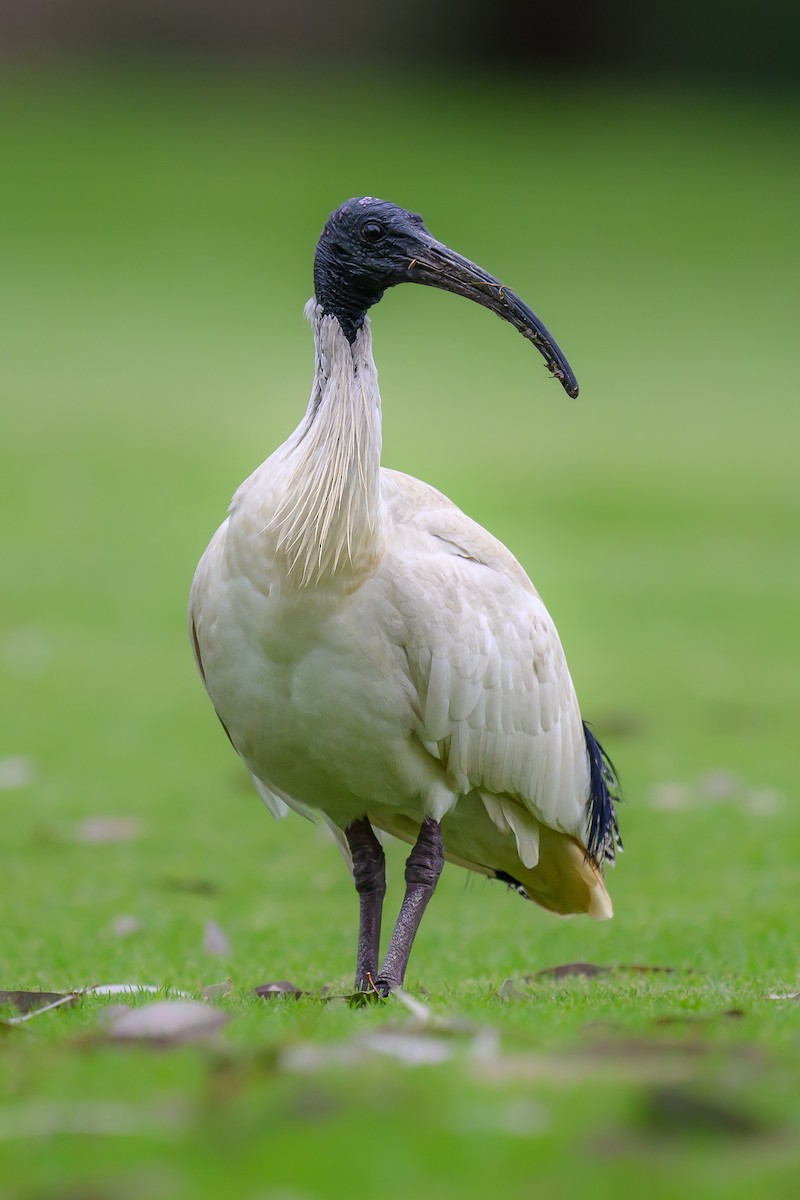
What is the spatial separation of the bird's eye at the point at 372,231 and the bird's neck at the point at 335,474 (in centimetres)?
24

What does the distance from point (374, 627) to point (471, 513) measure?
11018mm

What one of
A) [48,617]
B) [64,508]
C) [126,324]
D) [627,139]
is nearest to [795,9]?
[627,139]

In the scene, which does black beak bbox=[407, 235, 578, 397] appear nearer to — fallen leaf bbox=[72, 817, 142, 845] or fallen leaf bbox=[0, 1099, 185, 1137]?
fallen leaf bbox=[0, 1099, 185, 1137]

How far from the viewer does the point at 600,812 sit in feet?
20.1

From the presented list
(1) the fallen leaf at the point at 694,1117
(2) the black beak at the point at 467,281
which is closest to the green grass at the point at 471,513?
(1) the fallen leaf at the point at 694,1117

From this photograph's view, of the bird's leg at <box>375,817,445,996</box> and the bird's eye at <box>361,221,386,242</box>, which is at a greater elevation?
the bird's eye at <box>361,221,386,242</box>

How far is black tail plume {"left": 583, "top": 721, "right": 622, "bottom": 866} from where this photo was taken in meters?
6.07

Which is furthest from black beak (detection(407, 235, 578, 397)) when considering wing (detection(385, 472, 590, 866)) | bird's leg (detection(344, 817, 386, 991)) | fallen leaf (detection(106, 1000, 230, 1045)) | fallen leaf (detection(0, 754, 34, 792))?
fallen leaf (detection(0, 754, 34, 792))

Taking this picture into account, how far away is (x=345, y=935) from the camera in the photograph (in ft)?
24.3

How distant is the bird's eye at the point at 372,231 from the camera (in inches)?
215

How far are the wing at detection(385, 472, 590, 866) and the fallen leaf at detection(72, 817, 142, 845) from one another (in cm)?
324

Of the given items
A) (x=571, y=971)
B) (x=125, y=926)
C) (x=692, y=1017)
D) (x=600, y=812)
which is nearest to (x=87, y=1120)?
(x=692, y=1017)

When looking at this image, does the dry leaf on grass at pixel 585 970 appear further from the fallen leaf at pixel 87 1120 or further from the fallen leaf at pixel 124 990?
the fallen leaf at pixel 87 1120

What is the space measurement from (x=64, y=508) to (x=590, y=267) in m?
17.0
